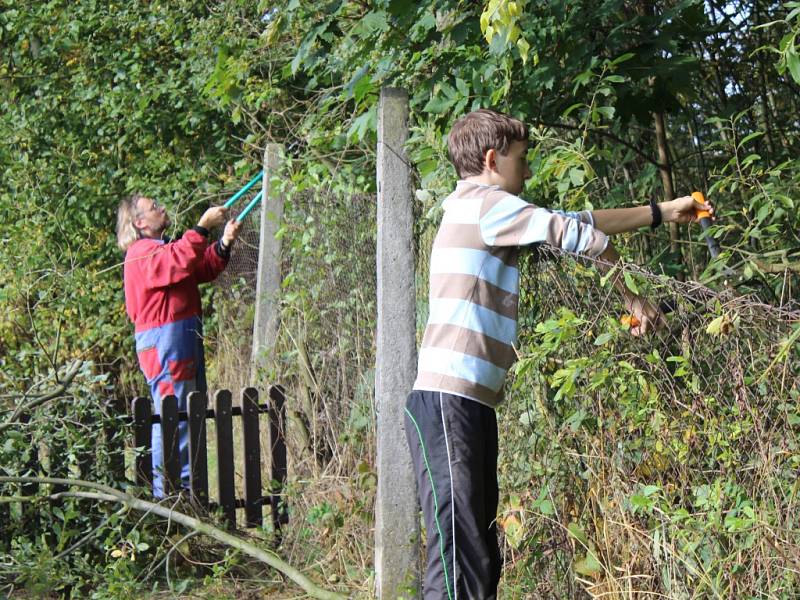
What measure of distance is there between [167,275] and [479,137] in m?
3.17

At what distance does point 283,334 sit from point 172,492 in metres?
1.03

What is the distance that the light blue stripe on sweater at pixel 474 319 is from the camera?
3049 mm

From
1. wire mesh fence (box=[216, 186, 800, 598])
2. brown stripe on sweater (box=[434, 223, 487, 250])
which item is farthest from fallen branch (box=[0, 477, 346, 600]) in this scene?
brown stripe on sweater (box=[434, 223, 487, 250])

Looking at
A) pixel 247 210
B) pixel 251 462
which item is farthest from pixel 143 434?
pixel 247 210

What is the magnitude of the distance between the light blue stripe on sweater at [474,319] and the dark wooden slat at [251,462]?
8.46ft

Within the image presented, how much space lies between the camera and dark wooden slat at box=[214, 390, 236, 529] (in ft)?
17.9

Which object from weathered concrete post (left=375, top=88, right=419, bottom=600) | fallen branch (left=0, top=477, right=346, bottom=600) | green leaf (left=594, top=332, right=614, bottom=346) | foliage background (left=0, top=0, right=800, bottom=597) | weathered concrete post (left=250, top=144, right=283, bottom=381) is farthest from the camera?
weathered concrete post (left=250, top=144, right=283, bottom=381)

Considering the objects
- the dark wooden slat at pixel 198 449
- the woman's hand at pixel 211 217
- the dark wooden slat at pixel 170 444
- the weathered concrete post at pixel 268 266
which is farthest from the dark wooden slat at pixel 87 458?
the woman's hand at pixel 211 217

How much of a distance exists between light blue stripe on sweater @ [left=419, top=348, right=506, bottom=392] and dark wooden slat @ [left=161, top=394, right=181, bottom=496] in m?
2.52

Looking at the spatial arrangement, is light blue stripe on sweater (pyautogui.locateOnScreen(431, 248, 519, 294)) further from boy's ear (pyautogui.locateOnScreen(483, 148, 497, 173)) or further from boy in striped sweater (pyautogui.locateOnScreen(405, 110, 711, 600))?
boy's ear (pyautogui.locateOnScreen(483, 148, 497, 173))

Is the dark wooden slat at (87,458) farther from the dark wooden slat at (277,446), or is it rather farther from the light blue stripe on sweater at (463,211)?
the light blue stripe on sweater at (463,211)

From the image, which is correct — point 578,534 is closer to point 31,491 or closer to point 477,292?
point 477,292

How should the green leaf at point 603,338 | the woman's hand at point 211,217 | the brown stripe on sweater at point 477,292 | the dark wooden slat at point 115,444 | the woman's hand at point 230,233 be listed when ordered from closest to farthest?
the green leaf at point 603,338 → the brown stripe on sweater at point 477,292 → the dark wooden slat at point 115,444 → the woman's hand at point 230,233 → the woman's hand at point 211,217

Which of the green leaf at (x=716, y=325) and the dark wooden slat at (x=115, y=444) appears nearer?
the green leaf at (x=716, y=325)
